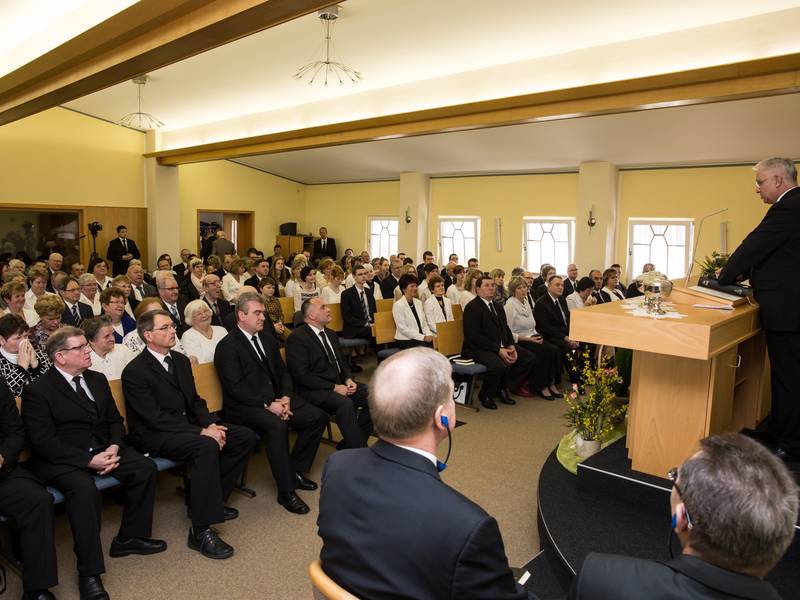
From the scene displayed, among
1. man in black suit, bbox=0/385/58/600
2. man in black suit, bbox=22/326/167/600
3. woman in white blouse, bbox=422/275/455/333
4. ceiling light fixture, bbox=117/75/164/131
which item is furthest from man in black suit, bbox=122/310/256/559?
ceiling light fixture, bbox=117/75/164/131

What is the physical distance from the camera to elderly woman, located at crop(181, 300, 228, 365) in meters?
4.39

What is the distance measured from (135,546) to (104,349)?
1233 millimetres

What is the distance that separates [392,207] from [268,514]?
11069mm

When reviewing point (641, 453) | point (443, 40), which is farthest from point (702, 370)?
point (443, 40)

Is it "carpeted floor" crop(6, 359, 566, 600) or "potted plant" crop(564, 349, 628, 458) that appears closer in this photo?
"carpeted floor" crop(6, 359, 566, 600)

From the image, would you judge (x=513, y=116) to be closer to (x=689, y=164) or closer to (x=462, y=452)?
(x=462, y=452)

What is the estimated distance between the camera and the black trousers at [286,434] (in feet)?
12.1

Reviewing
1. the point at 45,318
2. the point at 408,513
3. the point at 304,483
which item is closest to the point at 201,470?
the point at 304,483

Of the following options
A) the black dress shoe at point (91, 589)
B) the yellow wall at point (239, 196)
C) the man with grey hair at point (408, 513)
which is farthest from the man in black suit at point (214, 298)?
the yellow wall at point (239, 196)

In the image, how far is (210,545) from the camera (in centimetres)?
314

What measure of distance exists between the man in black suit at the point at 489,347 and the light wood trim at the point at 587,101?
6.75 ft

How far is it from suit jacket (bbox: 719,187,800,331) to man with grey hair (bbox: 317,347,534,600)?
1.98 meters

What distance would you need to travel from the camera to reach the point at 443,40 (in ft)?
21.7

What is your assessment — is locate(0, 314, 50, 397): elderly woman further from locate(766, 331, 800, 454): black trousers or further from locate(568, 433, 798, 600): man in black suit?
locate(766, 331, 800, 454): black trousers
